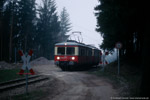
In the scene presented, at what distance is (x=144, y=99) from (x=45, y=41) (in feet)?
151

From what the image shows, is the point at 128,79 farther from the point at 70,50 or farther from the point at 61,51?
the point at 61,51

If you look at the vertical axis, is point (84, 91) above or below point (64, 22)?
below

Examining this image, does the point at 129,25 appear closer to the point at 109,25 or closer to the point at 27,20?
the point at 109,25

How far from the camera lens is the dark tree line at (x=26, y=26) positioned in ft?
128

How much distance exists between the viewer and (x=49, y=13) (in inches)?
2047

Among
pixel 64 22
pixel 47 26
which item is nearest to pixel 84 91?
pixel 47 26

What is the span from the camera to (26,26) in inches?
1697

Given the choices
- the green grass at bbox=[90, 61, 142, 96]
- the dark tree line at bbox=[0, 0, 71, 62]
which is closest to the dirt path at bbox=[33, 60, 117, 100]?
the green grass at bbox=[90, 61, 142, 96]

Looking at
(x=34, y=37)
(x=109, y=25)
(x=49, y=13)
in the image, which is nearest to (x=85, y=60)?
(x=109, y=25)

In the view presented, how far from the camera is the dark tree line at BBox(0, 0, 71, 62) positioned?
39.0m

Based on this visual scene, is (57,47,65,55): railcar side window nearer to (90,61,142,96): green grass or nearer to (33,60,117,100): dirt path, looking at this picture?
(90,61,142,96): green grass

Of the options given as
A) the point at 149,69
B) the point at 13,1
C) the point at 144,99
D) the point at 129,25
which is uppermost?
the point at 13,1

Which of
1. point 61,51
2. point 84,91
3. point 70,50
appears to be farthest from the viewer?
point 61,51

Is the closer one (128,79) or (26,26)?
(128,79)
